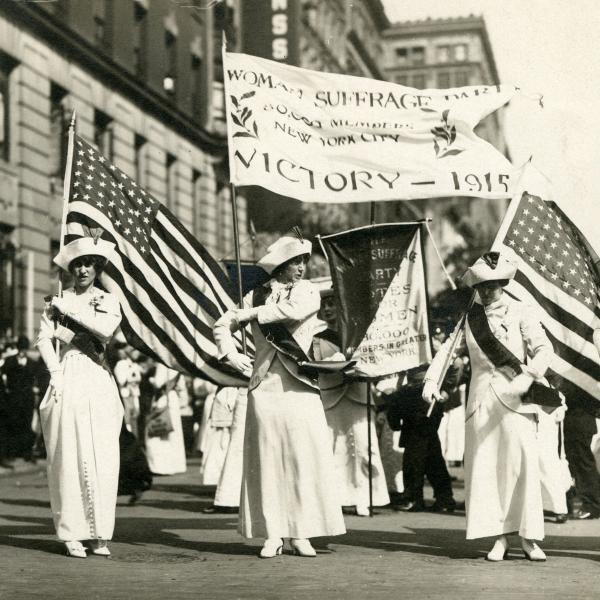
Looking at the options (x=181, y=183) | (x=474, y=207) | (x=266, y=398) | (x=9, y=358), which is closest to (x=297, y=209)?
(x=181, y=183)

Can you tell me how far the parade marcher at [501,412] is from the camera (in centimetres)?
836

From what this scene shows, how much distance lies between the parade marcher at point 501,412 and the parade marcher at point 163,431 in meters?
9.75

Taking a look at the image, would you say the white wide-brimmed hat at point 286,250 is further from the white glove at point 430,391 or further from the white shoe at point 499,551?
the white shoe at point 499,551

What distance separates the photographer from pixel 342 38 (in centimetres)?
6378

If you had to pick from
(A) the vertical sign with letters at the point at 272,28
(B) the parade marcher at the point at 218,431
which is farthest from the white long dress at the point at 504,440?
(A) the vertical sign with letters at the point at 272,28

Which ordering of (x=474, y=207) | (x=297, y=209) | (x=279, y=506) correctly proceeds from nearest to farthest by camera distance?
1. (x=279, y=506)
2. (x=297, y=209)
3. (x=474, y=207)

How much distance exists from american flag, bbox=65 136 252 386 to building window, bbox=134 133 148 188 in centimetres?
2200

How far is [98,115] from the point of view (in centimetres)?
2995

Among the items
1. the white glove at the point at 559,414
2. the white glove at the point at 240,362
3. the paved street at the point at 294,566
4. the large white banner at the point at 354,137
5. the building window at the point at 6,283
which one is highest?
the building window at the point at 6,283

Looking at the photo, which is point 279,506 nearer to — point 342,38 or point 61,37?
point 61,37

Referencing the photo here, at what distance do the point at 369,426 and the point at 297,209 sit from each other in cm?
3215

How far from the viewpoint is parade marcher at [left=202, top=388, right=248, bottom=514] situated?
11938mm

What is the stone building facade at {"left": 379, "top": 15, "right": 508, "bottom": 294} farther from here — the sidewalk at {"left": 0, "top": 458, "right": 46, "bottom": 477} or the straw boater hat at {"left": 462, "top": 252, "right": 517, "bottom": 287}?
the straw boater hat at {"left": 462, "top": 252, "right": 517, "bottom": 287}

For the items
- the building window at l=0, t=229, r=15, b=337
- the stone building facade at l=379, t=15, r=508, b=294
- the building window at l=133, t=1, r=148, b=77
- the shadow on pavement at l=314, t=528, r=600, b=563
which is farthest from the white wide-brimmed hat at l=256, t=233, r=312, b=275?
the stone building facade at l=379, t=15, r=508, b=294
